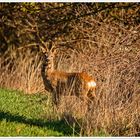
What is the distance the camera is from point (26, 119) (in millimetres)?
10500

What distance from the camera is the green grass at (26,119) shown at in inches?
370

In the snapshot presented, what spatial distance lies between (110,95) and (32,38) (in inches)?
414

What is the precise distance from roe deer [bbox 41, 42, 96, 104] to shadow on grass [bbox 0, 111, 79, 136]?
1363 mm

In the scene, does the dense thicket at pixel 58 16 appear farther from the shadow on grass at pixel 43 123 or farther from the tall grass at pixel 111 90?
the shadow on grass at pixel 43 123

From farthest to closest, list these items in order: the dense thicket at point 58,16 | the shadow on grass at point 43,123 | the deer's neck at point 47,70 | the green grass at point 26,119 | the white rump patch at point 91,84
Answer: the dense thicket at point 58,16
the deer's neck at point 47,70
the white rump patch at point 91,84
the shadow on grass at point 43,123
the green grass at point 26,119

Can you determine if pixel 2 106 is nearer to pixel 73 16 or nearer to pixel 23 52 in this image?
pixel 73 16

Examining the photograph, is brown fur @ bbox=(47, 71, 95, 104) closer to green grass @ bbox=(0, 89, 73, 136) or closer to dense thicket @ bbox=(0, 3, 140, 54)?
green grass @ bbox=(0, 89, 73, 136)

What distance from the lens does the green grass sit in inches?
370

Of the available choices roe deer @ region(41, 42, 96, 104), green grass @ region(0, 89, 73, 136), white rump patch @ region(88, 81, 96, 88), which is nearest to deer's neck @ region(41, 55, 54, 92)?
roe deer @ region(41, 42, 96, 104)

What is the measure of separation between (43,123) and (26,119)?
16.5 inches

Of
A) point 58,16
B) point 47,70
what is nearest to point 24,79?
point 58,16

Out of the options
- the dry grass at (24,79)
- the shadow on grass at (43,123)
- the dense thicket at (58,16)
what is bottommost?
the shadow on grass at (43,123)

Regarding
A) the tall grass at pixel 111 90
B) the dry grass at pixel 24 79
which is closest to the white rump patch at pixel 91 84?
the tall grass at pixel 111 90

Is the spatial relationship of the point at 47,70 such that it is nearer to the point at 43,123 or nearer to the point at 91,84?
the point at 91,84
